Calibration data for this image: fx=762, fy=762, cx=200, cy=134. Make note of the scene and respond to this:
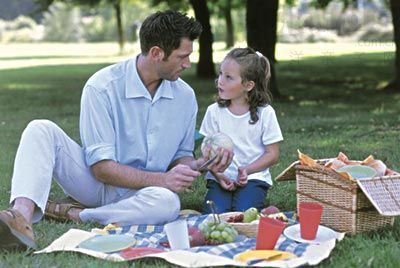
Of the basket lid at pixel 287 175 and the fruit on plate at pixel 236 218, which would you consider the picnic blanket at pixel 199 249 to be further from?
the basket lid at pixel 287 175

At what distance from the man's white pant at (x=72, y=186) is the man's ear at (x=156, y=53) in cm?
71

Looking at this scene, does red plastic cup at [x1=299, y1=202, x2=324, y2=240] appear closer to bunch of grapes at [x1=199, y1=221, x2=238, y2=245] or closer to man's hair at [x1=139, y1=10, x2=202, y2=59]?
bunch of grapes at [x1=199, y1=221, x2=238, y2=245]

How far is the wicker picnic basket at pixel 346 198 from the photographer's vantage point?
4.19 m

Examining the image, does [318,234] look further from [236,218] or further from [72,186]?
[72,186]

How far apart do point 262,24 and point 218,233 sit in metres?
9.41

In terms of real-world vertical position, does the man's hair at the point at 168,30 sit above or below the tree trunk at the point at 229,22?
above

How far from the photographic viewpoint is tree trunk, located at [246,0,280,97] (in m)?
13.1

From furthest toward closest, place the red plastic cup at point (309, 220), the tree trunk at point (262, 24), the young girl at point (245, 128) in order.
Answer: the tree trunk at point (262, 24) < the young girl at point (245, 128) < the red plastic cup at point (309, 220)

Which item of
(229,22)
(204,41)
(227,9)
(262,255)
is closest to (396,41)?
(204,41)

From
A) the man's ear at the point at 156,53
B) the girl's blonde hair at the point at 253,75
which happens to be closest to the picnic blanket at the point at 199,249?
the man's ear at the point at 156,53

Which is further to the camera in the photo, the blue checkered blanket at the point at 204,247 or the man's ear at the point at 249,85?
the man's ear at the point at 249,85

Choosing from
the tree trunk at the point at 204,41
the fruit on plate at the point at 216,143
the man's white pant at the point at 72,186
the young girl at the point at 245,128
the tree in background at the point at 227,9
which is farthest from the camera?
the tree in background at the point at 227,9

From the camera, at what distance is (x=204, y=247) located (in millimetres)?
3936

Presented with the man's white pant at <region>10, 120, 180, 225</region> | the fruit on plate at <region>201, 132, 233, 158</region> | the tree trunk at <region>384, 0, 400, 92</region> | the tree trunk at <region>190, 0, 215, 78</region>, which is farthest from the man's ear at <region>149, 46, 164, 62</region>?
the tree trunk at <region>190, 0, 215, 78</region>
